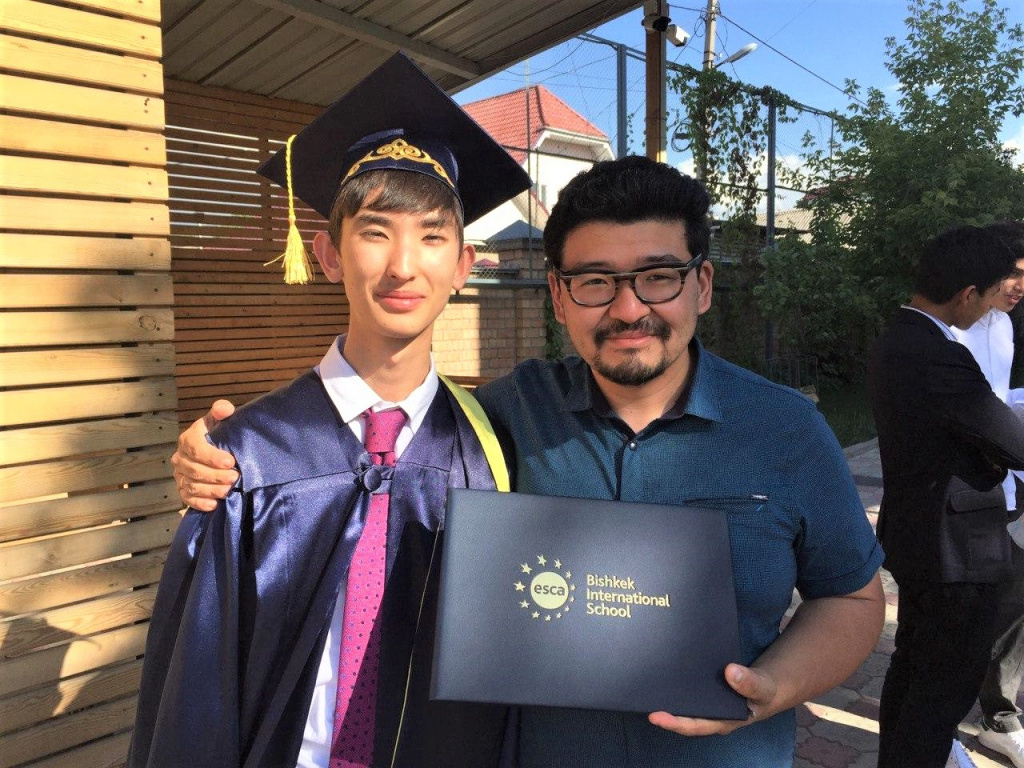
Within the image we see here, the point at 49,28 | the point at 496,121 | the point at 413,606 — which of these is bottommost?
the point at 413,606

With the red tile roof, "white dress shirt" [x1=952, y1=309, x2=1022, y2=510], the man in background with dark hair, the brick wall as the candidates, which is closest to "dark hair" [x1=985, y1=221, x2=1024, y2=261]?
the man in background with dark hair

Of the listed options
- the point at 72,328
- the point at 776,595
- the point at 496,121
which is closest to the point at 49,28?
the point at 72,328

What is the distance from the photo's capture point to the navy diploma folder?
3.98 feet

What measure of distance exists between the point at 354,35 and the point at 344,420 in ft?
13.7

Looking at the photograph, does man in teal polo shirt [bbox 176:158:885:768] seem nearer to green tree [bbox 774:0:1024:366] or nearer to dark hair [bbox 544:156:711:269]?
dark hair [bbox 544:156:711:269]

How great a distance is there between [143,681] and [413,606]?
0.52 m

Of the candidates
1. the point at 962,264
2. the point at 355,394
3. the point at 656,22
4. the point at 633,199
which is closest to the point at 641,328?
the point at 633,199

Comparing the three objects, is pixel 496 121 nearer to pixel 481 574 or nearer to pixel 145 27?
pixel 145 27

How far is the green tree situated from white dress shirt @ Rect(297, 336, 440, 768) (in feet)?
30.4

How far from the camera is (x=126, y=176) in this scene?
255cm

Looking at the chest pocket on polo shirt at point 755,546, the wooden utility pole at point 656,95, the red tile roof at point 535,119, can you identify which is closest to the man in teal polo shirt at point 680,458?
the chest pocket on polo shirt at point 755,546

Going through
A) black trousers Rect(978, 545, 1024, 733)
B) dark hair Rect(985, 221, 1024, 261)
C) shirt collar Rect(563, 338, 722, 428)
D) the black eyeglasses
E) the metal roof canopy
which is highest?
the metal roof canopy

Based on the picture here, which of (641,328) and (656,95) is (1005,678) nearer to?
(641,328)

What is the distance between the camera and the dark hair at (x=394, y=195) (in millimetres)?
1520
